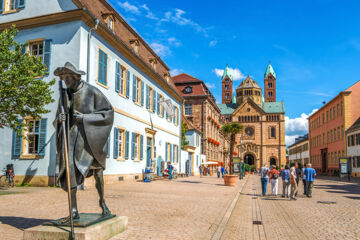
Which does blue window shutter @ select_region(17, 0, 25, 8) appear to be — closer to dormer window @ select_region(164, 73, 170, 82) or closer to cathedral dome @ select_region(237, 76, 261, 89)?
dormer window @ select_region(164, 73, 170, 82)

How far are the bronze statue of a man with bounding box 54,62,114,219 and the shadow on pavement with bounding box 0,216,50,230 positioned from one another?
5.98 ft

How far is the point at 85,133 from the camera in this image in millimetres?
5469

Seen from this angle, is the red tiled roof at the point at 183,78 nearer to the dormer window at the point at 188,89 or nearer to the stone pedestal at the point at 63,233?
the dormer window at the point at 188,89

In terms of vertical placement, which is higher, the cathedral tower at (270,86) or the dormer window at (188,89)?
the cathedral tower at (270,86)

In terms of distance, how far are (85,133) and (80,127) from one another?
0.13 metres

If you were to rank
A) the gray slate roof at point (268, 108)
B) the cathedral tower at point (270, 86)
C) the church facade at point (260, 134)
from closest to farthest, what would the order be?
the church facade at point (260, 134), the gray slate roof at point (268, 108), the cathedral tower at point (270, 86)

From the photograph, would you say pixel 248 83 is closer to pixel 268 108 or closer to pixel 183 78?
pixel 268 108

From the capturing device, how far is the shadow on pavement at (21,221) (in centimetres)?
669

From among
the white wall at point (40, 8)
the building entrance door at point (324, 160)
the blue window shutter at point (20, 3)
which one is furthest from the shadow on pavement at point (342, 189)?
the building entrance door at point (324, 160)

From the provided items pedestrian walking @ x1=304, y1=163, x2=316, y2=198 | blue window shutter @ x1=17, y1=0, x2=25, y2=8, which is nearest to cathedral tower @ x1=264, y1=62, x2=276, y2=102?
pedestrian walking @ x1=304, y1=163, x2=316, y2=198

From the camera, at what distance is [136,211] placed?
9.36m

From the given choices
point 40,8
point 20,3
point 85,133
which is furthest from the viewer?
point 20,3

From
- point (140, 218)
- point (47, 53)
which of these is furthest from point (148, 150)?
point (140, 218)

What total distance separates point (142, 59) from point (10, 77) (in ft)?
41.8
